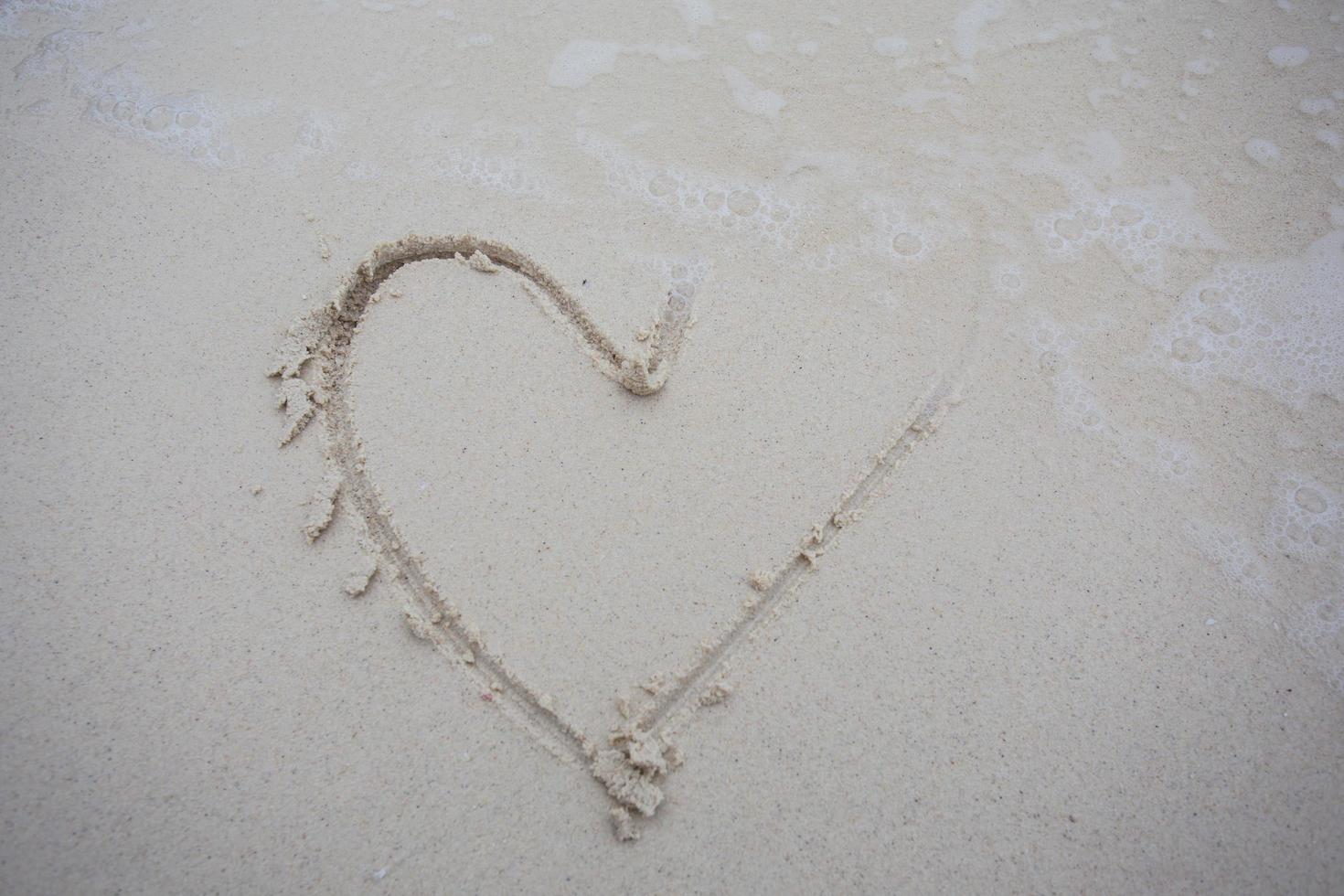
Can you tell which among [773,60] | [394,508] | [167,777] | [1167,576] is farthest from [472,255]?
[1167,576]

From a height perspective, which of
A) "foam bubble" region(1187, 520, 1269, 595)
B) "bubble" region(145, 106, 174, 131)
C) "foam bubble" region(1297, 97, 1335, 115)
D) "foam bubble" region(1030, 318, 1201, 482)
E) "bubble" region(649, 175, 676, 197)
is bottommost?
"foam bubble" region(1187, 520, 1269, 595)

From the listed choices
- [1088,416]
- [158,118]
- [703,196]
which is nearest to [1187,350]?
[1088,416]

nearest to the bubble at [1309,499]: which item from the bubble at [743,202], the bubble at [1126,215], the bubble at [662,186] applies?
the bubble at [1126,215]

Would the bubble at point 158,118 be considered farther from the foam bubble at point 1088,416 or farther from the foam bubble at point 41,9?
the foam bubble at point 1088,416

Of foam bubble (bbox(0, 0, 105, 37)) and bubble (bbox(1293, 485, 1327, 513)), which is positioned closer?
bubble (bbox(1293, 485, 1327, 513))

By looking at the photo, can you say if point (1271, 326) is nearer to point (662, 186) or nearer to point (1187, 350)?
point (1187, 350)

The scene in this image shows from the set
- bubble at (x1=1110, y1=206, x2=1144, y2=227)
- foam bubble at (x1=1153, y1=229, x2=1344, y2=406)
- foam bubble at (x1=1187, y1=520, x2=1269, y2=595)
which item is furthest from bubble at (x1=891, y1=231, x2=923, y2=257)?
foam bubble at (x1=1187, y1=520, x2=1269, y2=595)

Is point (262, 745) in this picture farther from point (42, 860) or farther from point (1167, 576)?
point (1167, 576)

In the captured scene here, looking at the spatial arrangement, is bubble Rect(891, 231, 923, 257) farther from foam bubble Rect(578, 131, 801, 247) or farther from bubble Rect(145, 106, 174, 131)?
bubble Rect(145, 106, 174, 131)
